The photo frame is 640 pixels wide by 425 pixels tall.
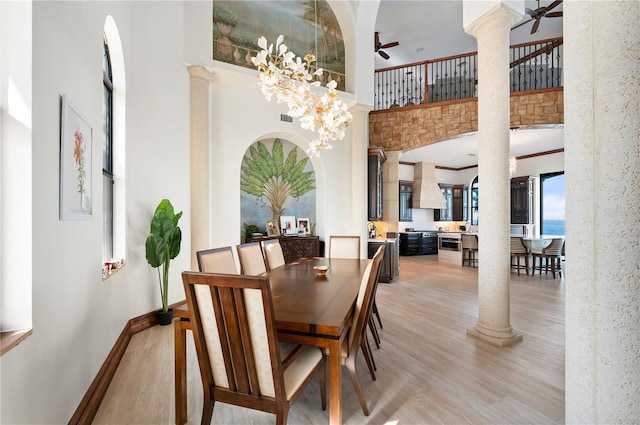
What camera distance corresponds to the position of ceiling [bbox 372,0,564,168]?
23.6 feet

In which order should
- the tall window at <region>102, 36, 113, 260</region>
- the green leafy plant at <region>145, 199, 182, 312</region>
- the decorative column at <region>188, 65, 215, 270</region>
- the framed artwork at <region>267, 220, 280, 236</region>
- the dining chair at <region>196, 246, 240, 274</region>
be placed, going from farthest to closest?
the framed artwork at <region>267, 220, 280, 236</region>, the decorative column at <region>188, 65, 215, 270</region>, the green leafy plant at <region>145, 199, 182, 312</region>, the tall window at <region>102, 36, 113, 260</region>, the dining chair at <region>196, 246, 240, 274</region>

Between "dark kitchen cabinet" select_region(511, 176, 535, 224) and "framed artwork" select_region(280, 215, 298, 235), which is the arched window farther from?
"dark kitchen cabinet" select_region(511, 176, 535, 224)

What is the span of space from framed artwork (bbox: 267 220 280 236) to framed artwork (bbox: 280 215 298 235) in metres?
0.11

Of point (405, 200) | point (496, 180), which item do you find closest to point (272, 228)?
point (496, 180)

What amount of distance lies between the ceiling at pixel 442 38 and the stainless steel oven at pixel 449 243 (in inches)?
98.4

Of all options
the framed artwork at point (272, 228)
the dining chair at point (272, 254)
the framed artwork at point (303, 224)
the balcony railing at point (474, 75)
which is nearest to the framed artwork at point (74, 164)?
the dining chair at point (272, 254)

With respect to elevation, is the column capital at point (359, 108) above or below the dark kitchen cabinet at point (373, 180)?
above

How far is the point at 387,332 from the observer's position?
337 centimetres

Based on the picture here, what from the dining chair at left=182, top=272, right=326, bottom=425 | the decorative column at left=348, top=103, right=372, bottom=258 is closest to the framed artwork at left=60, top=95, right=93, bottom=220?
the dining chair at left=182, top=272, right=326, bottom=425

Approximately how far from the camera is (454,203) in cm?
1122

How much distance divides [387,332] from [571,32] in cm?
299

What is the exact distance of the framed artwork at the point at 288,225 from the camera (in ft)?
19.6

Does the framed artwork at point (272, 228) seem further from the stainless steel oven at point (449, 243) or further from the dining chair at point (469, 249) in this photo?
the stainless steel oven at point (449, 243)

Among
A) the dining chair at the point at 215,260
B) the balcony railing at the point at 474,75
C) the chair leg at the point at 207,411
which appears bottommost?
the chair leg at the point at 207,411
